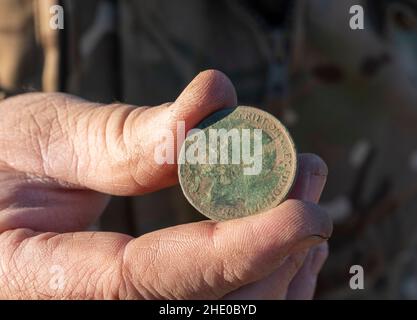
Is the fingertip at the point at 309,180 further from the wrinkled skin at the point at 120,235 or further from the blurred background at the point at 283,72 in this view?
the blurred background at the point at 283,72

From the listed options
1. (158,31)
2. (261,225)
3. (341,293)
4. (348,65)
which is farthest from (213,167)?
(341,293)

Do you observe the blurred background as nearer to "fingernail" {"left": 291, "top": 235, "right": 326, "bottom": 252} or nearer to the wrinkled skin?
the wrinkled skin

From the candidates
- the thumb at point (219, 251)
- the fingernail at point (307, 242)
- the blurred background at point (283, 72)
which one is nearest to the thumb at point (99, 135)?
the thumb at point (219, 251)

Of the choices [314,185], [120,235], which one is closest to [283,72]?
[314,185]

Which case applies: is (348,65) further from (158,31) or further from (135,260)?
(135,260)

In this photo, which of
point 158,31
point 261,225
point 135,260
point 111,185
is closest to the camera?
point 261,225

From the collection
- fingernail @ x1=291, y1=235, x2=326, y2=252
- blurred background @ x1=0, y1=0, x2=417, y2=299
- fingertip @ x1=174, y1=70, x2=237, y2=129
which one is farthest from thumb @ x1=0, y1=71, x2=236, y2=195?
blurred background @ x1=0, y1=0, x2=417, y2=299

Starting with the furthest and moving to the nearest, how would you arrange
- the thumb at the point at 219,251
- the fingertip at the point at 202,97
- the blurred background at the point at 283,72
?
1. the blurred background at the point at 283,72
2. the fingertip at the point at 202,97
3. the thumb at the point at 219,251
